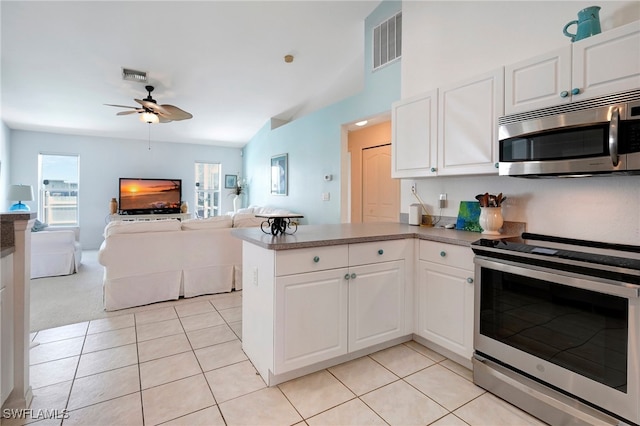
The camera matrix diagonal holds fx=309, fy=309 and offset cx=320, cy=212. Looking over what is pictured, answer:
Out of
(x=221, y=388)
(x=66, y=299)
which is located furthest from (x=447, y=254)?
(x=66, y=299)

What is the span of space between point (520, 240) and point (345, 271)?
121 cm

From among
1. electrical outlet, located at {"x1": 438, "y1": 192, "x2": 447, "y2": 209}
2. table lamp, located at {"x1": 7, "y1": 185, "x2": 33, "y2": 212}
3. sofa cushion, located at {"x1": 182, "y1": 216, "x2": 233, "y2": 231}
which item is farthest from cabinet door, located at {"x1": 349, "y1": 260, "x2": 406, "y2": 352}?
table lamp, located at {"x1": 7, "y1": 185, "x2": 33, "y2": 212}

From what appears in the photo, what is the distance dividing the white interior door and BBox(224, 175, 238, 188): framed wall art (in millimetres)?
4447

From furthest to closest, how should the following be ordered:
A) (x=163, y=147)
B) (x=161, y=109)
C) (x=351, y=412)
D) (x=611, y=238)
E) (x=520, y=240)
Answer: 1. (x=163, y=147)
2. (x=161, y=109)
3. (x=520, y=240)
4. (x=611, y=238)
5. (x=351, y=412)

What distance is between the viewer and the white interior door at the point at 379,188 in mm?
4762

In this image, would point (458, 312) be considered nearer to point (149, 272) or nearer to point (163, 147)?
point (149, 272)

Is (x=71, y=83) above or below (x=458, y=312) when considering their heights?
above

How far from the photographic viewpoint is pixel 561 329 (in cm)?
160

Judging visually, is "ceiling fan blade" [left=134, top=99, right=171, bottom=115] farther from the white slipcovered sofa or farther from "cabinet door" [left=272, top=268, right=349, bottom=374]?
"cabinet door" [left=272, top=268, right=349, bottom=374]

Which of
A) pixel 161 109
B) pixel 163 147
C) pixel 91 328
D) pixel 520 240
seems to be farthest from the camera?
pixel 163 147

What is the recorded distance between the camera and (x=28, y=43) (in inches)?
141

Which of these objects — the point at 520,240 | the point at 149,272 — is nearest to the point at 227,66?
the point at 149,272

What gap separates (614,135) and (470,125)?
888 mm

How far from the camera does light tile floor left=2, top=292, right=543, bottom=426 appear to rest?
168 centimetres
